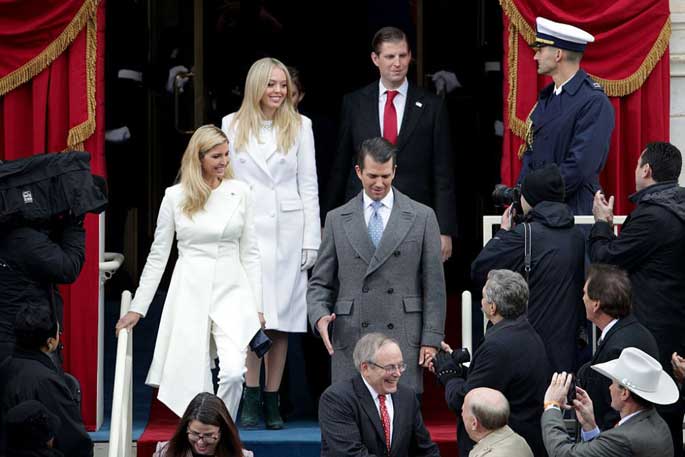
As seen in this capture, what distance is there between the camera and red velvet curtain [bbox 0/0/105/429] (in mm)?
10273

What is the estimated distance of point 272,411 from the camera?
9.97 metres

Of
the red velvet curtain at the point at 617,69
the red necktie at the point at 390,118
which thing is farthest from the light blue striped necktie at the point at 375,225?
the red velvet curtain at the point at 617,69

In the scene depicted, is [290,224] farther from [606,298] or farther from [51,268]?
[606,298]

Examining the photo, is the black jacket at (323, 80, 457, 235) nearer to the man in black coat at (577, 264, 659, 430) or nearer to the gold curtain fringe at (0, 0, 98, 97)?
the gold curtain fringe at (0, 0, 98, 97)

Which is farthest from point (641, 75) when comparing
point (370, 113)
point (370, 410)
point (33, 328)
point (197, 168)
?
point (33, 328)

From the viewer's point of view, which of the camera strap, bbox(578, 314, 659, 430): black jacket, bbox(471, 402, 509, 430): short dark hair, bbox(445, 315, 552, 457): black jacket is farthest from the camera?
the camera strap

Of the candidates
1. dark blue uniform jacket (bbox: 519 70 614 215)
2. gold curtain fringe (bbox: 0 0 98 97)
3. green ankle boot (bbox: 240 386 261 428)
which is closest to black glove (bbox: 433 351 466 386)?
dark blue uniform jacket (bbox: 519 70 614 215)

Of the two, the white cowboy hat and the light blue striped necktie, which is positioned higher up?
the light blue striped necktie

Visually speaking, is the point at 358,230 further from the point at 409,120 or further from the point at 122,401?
the point at 122,401

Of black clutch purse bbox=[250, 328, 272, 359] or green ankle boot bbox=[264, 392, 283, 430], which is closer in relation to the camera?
black clutch purse bbox=[250, 328, 272, 359]

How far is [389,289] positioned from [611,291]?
4.66 feet

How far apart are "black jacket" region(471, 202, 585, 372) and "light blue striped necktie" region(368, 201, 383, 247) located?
576mm

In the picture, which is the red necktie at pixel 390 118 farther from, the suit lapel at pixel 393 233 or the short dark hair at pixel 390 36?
the suit lapel at pixel 393 233

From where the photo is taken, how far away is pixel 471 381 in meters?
8.46
